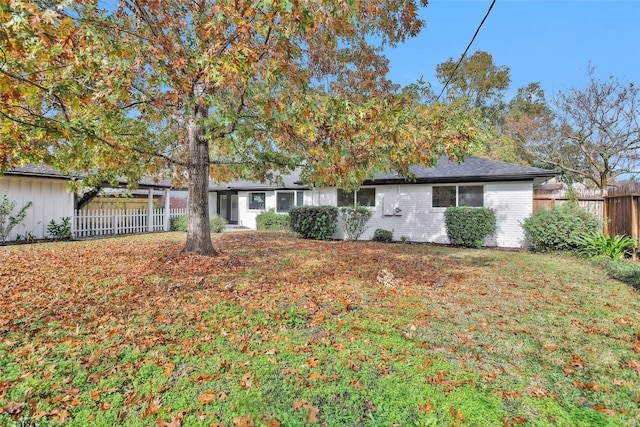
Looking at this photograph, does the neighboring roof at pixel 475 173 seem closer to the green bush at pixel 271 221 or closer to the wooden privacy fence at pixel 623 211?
the wooden privacy fence at pixel 623 211

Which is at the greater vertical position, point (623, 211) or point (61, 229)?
point (623, 211)

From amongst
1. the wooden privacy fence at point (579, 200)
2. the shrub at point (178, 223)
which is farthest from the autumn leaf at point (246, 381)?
the shrub at point (178, 223)

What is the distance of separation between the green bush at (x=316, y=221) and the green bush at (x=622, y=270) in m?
8.47

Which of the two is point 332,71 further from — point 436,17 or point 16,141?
point 16,141

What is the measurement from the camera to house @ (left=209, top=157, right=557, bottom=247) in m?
11.5

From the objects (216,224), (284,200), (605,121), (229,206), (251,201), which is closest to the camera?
(216,224)

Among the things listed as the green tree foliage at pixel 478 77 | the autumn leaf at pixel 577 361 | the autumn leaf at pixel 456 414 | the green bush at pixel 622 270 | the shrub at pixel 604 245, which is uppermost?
the green tree foliage at pixel 478 77

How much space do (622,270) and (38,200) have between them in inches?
715

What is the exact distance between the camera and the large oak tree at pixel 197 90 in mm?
4180

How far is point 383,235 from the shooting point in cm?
1318

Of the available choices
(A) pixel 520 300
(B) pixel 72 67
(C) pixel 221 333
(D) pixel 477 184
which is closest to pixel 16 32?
(B) pixel 72 67

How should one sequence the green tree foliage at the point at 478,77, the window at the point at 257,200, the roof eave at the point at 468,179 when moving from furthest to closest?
the green tree foliage at the point at 478,77 → the window at the point at 257,200 → the roof eave at the point at 468,179

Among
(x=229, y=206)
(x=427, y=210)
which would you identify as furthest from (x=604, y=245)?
(x=229, y=206)

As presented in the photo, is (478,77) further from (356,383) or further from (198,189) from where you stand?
(356,383)
